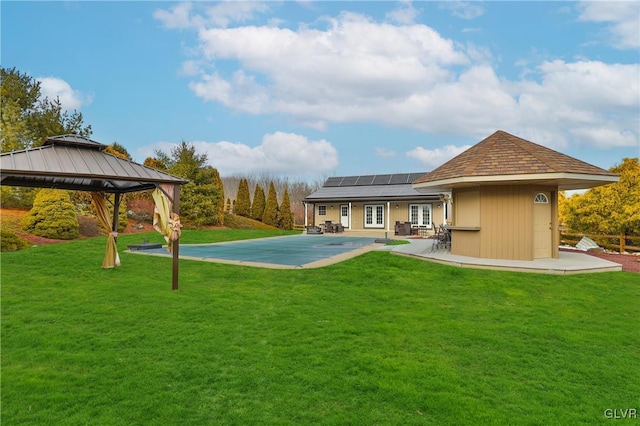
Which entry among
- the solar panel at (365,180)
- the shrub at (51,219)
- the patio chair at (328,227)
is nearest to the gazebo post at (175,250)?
the shrub at (51,219)

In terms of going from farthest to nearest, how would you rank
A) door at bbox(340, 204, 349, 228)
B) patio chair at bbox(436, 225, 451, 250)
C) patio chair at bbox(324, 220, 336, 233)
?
1. door at bbox(340, 204, 349, 228)
2. patio chair at bbox(324, 220, 336, 233)
3. patio chair at bbox(436, 225, 451, 250)

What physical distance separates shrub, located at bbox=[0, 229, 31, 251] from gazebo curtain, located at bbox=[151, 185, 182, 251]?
983 centimetres

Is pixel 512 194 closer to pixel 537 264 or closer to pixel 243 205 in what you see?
pixel 537 264

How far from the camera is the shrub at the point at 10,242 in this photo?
13453 mm

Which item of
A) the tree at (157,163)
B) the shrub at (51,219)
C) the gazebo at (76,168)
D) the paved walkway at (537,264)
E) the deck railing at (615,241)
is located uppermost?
the tree at (157,163)

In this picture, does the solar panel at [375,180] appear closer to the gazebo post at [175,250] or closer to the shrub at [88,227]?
the shrub at [88,227]

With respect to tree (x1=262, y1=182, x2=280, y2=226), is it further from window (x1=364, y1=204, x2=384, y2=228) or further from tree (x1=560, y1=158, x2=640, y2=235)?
tree (x1=560, y1=158, x2=640, y2=235)

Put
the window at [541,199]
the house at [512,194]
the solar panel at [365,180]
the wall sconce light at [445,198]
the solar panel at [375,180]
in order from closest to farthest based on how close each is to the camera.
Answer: the house at [512,194]
the window at [541,199]
the wall sconce light at [445,198]
the solar panel at [375,180]
the solar panel at [365,180]

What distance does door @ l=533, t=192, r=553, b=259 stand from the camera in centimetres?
1101

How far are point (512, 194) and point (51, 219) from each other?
1923 cm

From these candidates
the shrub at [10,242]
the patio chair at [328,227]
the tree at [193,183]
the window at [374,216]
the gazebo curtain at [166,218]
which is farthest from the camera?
the window at [374,216]

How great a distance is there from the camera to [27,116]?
2138cm

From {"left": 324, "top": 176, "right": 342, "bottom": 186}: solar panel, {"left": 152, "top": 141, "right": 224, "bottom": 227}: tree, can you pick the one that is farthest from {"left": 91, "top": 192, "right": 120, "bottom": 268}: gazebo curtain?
{"left": 324, "top": 176, "right": 342, "bottom": 186}: solar panel

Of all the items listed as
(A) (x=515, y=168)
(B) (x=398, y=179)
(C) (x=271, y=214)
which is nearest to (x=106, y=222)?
(A) (x=515, y=168)
